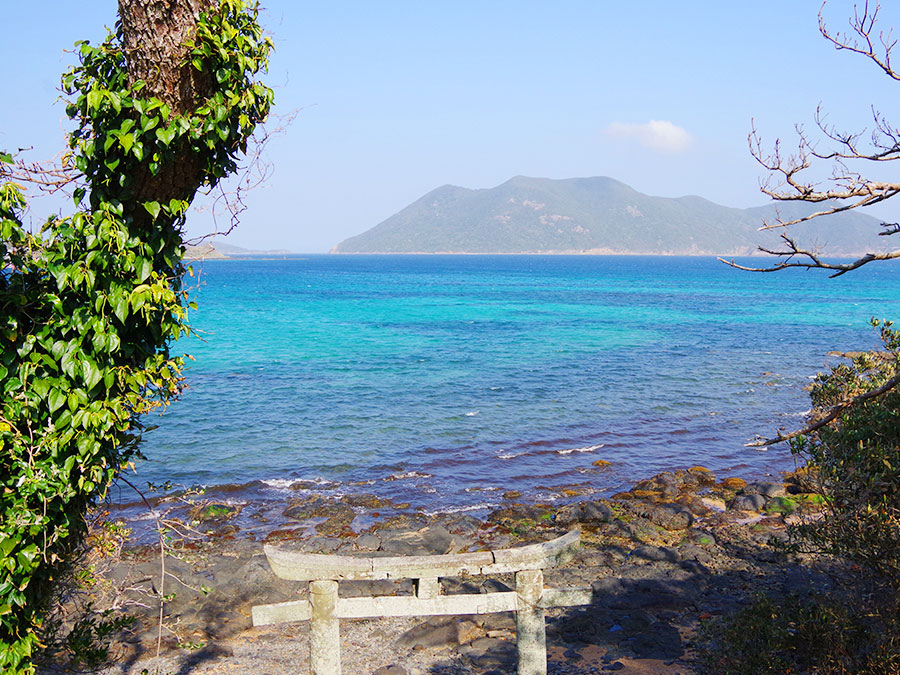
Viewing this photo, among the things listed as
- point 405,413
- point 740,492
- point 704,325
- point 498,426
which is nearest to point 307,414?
point 405,413

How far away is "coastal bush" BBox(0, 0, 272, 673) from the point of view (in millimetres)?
4992

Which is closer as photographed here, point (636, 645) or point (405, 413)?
point (636, 645)

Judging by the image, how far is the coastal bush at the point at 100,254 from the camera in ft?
16.4

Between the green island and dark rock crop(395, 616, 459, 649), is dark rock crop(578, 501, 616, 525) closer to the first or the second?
the green island

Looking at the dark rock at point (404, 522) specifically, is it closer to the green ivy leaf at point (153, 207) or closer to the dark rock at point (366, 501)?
the dark rock at point (366, 501)

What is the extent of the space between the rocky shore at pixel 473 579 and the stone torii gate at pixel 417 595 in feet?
3.95

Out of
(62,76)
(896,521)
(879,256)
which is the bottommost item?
(896,521)

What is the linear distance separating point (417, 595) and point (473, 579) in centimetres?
683

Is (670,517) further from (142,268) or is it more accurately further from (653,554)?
(142,268)

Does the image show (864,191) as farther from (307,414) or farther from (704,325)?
(704,325)

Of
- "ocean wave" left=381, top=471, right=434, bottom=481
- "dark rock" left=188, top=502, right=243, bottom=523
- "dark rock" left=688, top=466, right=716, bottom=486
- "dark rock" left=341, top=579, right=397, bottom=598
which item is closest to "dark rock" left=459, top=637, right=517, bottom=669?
"dark rock" left=341, top=579, right=397, bottom=598

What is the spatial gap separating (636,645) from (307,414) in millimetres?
19113

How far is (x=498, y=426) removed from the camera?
2523 cm

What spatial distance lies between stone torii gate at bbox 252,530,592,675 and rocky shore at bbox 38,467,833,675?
1205 millimetres
